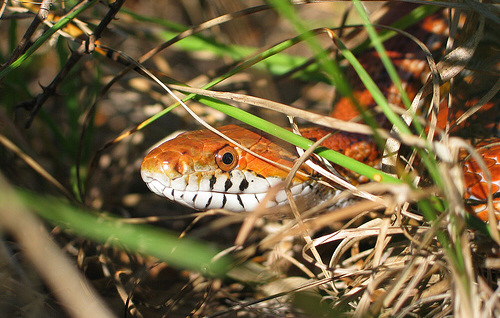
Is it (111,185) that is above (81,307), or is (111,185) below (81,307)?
above

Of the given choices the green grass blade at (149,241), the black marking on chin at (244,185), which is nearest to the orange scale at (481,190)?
the black marking on chin at (244,185)

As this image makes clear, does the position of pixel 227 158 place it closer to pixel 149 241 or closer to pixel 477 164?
pixel 149 241

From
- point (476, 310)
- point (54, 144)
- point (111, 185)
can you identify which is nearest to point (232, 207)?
point (111, 185)

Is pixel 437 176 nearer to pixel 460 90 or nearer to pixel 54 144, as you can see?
pixel 460 90

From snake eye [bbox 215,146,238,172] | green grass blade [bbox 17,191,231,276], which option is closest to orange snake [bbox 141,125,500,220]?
snake eye [bbox 215,146,238,172]

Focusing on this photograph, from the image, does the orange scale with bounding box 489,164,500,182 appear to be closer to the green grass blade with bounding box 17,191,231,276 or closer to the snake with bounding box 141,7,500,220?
the snake with bounding box 141,7,500,220
